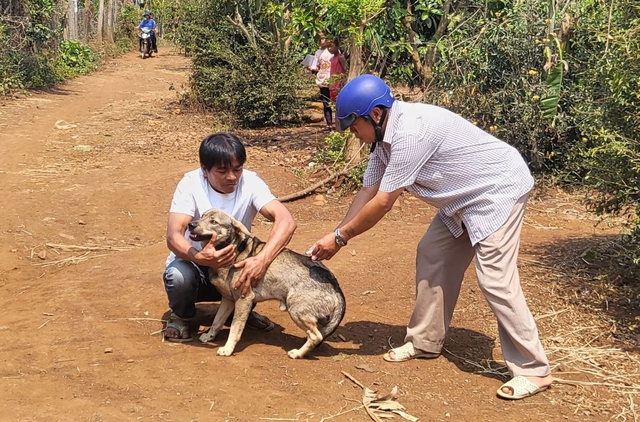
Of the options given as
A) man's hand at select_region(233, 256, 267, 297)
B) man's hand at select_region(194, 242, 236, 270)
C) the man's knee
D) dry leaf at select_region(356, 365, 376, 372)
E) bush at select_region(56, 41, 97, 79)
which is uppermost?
man's hand at select_region(194, 242, 236, 270)

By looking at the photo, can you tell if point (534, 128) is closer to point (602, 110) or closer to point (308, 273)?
point (602, 110)

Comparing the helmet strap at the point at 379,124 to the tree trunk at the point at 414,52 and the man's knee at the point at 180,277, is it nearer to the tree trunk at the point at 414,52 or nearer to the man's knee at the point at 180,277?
the man's knee at the point at 180,277

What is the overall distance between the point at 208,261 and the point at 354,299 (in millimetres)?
1781

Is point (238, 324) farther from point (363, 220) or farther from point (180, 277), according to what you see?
point (363, 220)

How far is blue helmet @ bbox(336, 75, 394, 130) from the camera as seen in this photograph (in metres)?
4.01

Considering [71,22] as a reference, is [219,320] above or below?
below

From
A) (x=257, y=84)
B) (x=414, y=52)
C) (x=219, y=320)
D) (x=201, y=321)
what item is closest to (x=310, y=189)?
(x=414, y=52)

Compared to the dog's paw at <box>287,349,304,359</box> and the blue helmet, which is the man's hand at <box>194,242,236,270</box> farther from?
the blue helmet

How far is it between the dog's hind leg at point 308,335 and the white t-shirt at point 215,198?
793 mm

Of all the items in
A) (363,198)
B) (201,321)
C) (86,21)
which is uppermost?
(363,198)

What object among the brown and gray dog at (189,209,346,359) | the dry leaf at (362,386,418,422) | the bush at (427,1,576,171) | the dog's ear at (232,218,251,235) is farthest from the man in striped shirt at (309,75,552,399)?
the bush at (427,1,576,171)

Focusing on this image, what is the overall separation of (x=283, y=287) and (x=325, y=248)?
1.54ft

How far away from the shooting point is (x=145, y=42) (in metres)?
29.8

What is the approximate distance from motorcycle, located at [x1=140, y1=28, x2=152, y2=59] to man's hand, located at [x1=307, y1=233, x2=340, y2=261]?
27.0 m
